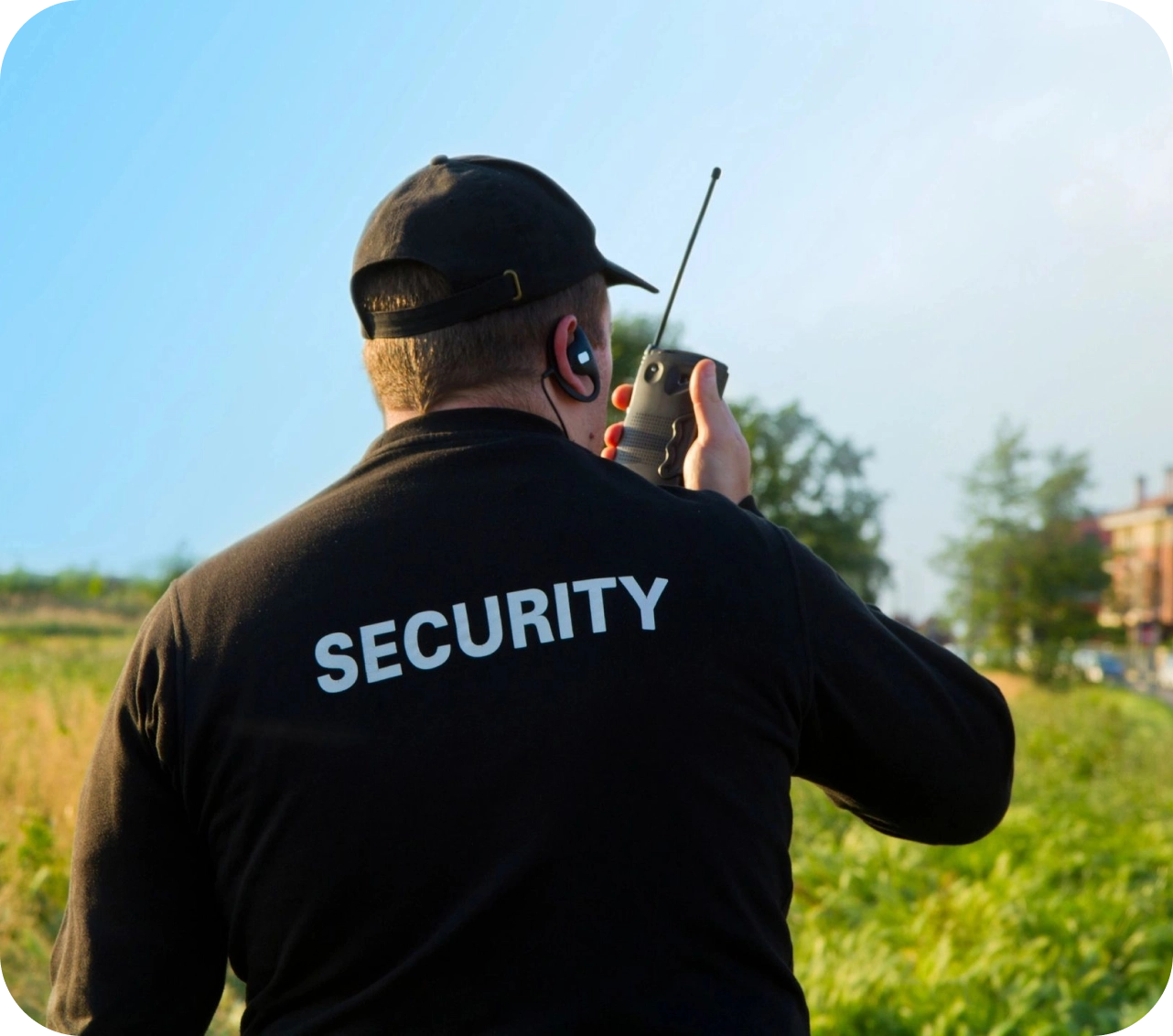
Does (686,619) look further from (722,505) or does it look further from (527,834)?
(527,834)

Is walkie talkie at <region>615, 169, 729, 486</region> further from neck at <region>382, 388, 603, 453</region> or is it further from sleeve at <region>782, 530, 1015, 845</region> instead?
sleeve at <region>782, 530, 1015, 845</region>

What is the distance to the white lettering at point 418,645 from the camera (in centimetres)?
140

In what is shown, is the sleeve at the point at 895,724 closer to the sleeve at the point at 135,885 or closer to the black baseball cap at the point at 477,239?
the black baseball cap at the point at 477,239

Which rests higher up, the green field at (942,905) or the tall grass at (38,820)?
the tall grass at (38,820)

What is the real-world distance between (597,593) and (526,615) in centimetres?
9

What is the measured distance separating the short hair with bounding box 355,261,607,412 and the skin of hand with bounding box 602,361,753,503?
230 mm

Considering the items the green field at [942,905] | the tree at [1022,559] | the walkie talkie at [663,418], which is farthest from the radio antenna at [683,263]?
the tree at [1022,559]

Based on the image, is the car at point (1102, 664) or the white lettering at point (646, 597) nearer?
the white lettering at point (646, 597)

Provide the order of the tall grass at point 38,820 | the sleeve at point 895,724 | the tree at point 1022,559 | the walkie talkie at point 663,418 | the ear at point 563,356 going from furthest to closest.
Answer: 1. the tree at point 1022,559
2. the tall grass at point 38,820
3. the walkie talkie at point 663,418
4. the ear at point 563,356
5. the sleeve at point 895,724

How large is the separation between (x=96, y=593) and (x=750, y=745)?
82.7 feet

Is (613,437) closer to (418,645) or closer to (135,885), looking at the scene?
(418,645)

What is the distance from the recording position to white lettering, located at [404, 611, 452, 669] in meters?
1.40

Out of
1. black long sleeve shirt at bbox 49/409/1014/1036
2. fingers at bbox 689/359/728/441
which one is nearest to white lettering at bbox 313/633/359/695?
black long sleeve shirt at bbox 49/409/1014/1036

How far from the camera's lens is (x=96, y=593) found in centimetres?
2447
